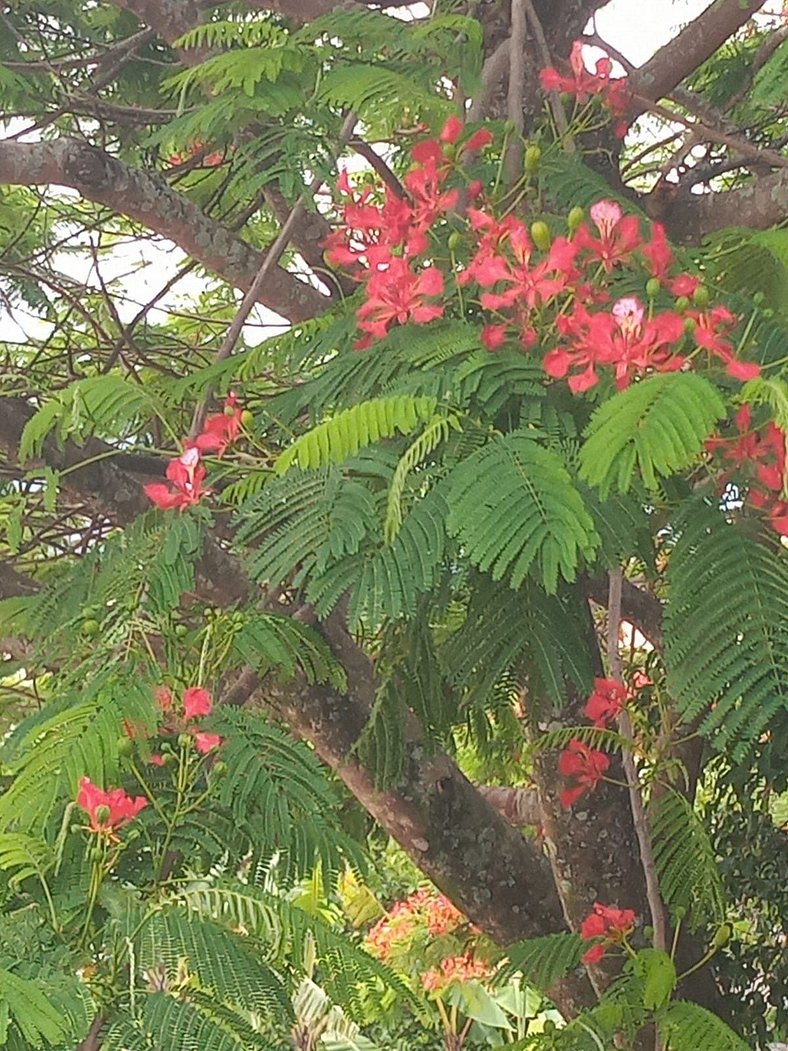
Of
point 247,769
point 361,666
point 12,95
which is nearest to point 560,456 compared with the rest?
point 247,769

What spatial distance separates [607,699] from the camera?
1240mm

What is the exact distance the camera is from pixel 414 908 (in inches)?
134

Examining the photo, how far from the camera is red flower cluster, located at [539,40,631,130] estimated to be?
139 centimetres

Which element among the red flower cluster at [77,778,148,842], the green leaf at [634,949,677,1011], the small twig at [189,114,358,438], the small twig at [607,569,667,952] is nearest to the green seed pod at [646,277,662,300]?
the small twig at [607,569,667,952]

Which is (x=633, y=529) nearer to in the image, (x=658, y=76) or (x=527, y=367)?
(x=527, y=367)

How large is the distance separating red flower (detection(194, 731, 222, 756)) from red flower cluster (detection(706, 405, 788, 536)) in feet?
1.39

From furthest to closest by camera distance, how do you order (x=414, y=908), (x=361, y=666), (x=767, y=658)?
(x=414, y=908)
(x=361, y=666)
(x=767, y=658)

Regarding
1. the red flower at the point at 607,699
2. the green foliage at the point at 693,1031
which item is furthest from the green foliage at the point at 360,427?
the green foliage at the point at 693,1031

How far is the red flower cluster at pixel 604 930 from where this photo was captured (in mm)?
1456

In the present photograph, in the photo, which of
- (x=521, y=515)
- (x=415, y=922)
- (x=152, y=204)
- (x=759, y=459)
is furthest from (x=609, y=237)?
(x=415, y=922)

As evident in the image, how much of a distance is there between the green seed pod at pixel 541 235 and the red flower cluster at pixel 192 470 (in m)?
0.31

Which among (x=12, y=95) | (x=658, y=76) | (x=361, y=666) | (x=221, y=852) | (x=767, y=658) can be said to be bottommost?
(x=767, y=658)

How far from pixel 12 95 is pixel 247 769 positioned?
168cm

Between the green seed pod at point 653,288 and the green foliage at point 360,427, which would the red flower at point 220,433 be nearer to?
the green foliage at point 360,427
